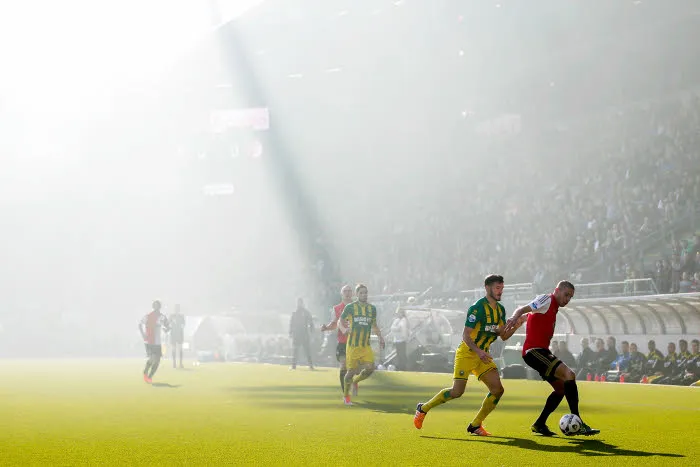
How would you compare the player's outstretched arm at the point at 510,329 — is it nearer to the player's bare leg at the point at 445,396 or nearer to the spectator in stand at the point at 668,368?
the player's bare leg at the point at 445,396

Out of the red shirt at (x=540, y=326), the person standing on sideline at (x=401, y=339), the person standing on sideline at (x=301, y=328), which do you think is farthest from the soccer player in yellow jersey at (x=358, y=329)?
the person standing on sideline at (x=301, y=328)

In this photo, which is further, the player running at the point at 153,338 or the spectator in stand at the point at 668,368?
the player running at the point at 153,338

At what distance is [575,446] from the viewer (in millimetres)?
10344

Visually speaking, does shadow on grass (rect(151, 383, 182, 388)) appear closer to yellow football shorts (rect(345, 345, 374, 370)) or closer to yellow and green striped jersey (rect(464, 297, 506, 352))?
yellow football shorts (rect(345, 345, 374, 370))

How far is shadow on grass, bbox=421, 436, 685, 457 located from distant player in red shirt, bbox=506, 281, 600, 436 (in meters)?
0.36

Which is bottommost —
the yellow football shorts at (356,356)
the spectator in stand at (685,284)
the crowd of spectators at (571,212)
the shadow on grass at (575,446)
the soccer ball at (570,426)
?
the shadow on grass at (575,446)

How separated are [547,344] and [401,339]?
68.3ft

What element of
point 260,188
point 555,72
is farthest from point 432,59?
point 260,188

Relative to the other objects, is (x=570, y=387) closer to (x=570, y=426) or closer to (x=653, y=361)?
(x=570, y=426)

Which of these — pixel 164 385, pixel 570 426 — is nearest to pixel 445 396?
pixel 570 426

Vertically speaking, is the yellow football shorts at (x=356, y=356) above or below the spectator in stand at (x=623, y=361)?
above

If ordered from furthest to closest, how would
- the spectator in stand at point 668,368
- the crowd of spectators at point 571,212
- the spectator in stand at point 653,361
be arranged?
the crowd of spectators at point 571,212 < the spectator in stand at point 653,361 < the spectator in stand at point 668,368

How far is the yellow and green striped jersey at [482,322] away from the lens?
11328 mm

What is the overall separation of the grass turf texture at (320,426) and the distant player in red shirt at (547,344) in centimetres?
50
